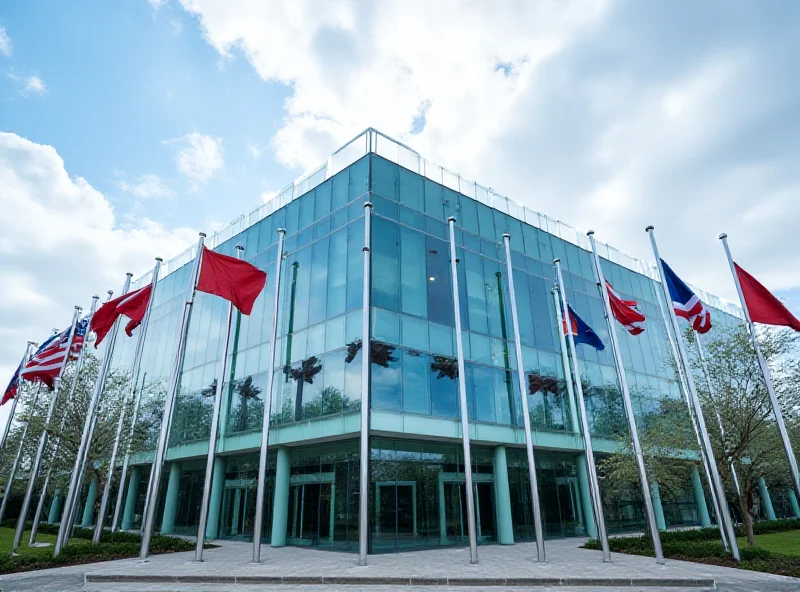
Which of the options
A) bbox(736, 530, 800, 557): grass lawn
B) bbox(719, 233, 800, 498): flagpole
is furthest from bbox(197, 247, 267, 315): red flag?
bbox(736, 530, 800, 557): grass lawn

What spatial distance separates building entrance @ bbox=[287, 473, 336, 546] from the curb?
323 inches

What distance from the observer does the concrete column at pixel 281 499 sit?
23.8m

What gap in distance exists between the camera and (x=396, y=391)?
871 inches

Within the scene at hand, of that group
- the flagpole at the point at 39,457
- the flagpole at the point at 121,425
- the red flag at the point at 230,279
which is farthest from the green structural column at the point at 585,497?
the flagpole at the point at 39,457

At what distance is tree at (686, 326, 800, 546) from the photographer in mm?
20750

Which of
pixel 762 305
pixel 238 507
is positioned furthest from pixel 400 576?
pixel 238 507

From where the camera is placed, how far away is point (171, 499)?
107ft

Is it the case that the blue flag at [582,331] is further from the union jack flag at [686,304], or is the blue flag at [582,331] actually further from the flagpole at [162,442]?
the flagpole at [162,442]

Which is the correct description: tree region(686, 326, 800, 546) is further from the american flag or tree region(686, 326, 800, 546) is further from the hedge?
the american flag

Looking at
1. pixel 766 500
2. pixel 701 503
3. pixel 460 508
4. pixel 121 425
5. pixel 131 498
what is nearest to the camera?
pixel 121 425

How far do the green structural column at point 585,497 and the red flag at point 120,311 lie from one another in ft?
81.4

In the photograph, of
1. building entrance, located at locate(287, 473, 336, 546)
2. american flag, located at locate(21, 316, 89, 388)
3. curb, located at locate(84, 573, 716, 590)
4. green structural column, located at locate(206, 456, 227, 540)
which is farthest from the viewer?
green structural column, located at locate(206, 456, 227, 540)

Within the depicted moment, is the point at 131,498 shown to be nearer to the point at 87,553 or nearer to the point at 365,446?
the point at 87,553

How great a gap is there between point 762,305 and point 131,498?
41.1m
